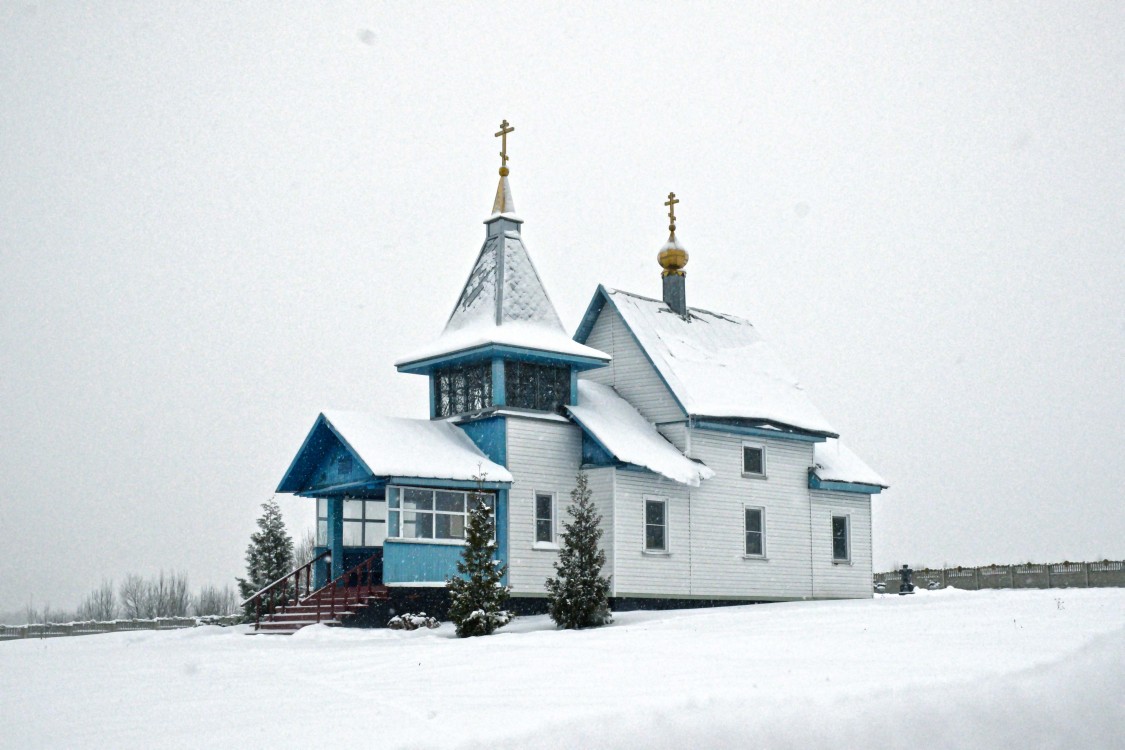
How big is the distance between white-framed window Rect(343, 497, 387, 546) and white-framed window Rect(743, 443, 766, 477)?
9.09 m

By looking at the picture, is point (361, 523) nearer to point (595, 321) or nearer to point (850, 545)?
point (595, 321)

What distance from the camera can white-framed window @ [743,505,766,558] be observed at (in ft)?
98.7

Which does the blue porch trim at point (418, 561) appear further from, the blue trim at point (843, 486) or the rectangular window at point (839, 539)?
the rectangular window at point (839, 539)

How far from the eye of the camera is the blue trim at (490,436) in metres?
26.2

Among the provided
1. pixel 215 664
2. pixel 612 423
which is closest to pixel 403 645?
pixel 215 664

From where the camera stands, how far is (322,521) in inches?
1102

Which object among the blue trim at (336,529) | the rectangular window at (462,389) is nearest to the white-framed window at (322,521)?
the blue trim at (336,529)

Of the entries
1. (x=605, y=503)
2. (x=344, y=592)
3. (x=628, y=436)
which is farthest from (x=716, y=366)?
(x=344, y=592)

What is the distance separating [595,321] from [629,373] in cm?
190

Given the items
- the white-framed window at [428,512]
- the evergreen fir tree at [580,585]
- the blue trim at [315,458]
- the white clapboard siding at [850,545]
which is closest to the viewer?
the evergreen fir tree at [580,585]

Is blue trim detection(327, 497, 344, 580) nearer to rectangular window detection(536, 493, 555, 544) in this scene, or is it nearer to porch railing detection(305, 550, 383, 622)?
porch railing detection(305, 550, 383, 622)

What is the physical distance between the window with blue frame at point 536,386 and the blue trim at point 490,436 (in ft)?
1.97

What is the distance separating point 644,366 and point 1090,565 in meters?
19.5

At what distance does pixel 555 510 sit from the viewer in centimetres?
2680
